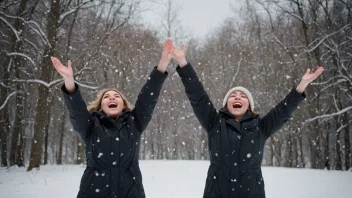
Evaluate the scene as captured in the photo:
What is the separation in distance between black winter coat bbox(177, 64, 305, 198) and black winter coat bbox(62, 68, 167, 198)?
2.74 feet

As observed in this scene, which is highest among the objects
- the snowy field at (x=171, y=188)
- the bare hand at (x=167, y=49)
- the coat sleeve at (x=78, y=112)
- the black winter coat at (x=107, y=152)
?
the bare hand at (x=167, y=49)

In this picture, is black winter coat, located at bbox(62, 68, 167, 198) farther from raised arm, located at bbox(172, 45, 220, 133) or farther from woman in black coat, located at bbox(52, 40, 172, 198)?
raised arm, located at bbox(172, 45, 220, 133)

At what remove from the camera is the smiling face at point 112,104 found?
338 centimetres

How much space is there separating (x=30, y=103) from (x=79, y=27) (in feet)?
19.9

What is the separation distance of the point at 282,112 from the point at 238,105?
1.69 ft

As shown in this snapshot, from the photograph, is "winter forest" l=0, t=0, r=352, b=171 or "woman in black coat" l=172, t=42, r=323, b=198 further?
"winter forest" l=0, t=0, r=352, b=171

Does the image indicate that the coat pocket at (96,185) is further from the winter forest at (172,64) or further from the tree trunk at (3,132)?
the tree trunk at (3,132)

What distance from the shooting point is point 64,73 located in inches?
116

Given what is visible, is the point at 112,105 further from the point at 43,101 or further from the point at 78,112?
the point at 43,101

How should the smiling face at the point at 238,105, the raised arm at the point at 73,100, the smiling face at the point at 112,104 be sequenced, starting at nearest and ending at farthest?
the raised arm at the point at 73,100
the smiling face at the point at 112,104
the smiling face at the point at 238,105

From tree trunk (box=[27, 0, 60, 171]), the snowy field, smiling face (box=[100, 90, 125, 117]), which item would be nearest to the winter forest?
tree trunk (box=[27, 0, 60, 171])

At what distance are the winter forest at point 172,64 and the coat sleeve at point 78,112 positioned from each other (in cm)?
959

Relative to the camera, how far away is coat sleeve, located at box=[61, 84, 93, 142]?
118 inches

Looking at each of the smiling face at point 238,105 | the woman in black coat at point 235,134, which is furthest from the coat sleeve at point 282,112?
the smiling face at point 238,105
